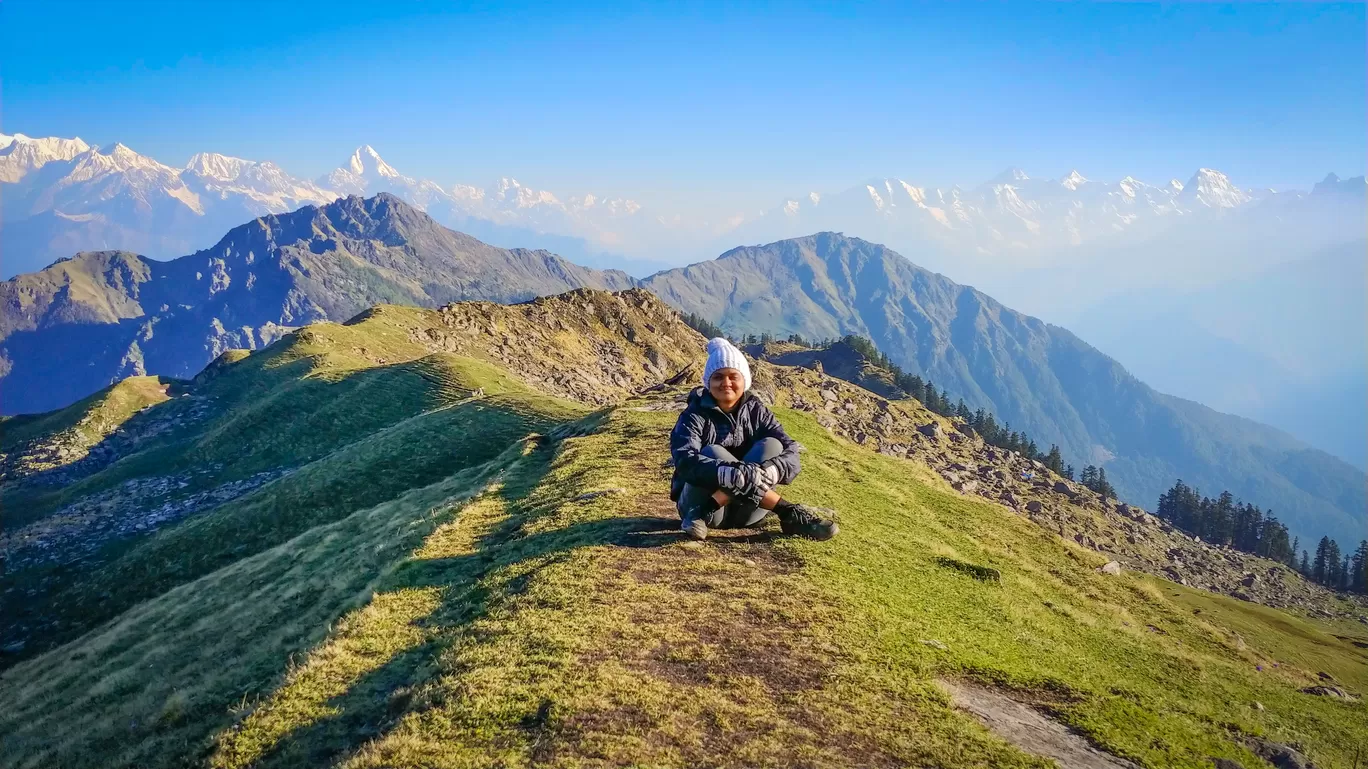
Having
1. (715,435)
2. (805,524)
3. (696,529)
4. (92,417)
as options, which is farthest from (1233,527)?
(92,417)

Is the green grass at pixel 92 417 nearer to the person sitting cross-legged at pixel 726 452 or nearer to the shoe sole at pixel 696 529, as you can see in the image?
the shoe sole at pixel 696 529

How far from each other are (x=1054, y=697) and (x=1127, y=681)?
347 centimetres

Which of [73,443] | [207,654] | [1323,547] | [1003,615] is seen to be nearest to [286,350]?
[73,443]

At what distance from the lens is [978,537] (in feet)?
71.1

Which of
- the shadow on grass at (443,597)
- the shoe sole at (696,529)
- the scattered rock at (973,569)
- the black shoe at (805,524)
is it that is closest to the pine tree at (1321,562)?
the scattered rock at (973,569)

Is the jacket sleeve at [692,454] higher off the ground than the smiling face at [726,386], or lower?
lower

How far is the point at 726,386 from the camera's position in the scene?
41.3 ft

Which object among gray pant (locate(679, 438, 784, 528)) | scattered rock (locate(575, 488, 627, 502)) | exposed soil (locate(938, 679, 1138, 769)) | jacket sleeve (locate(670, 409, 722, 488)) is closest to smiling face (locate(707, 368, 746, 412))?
jacket sleeve (locate(670, 409, 722, 488))

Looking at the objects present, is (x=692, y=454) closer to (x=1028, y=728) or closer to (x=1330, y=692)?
(x=1028, y=728)

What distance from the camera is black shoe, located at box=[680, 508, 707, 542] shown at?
1330cm

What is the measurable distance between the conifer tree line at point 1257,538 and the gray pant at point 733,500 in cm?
15648

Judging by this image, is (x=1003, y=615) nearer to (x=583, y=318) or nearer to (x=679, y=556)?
(x=679, y=556)

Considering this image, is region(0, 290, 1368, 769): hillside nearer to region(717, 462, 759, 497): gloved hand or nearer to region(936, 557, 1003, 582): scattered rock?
region(936, 557, 1003, 582): scattered rock

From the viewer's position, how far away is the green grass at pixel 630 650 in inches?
299
